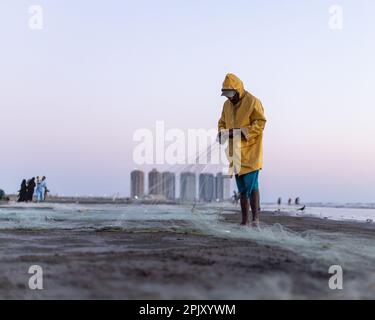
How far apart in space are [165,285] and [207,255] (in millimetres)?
1143

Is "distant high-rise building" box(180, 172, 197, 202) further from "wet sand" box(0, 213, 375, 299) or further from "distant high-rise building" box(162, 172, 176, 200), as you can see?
"wet sand" box(0, 213, 375, 299)

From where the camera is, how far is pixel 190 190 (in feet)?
24.6

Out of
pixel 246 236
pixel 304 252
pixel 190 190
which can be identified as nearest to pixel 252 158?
pixel 190 190

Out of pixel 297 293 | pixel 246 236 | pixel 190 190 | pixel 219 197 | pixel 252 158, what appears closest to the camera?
pixel 297 293

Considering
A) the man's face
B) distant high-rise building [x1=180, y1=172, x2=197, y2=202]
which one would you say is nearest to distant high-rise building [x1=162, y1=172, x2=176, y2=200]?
distant high-rise building [x1=180, y1=172, x2=197, y2=202]

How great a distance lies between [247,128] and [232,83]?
63cm

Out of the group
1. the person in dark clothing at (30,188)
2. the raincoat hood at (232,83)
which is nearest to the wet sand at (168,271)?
the raincoat hood at (232,83)

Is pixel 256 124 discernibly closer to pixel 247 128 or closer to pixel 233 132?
pixel 247 128

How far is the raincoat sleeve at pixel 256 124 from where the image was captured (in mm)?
6875

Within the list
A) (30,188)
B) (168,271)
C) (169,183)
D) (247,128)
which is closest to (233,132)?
(247,128)

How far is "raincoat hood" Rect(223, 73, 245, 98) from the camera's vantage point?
683 cm

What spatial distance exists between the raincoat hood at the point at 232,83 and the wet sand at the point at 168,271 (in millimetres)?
2601
